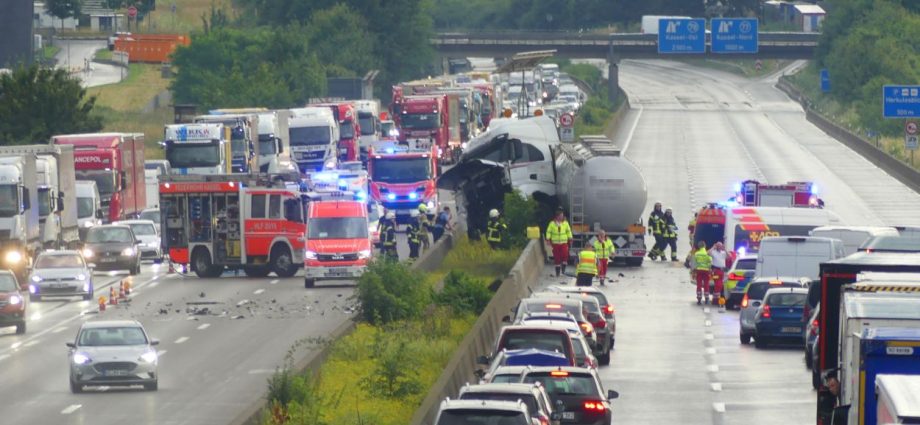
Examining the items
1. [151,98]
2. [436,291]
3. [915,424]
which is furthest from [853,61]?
[915,424]

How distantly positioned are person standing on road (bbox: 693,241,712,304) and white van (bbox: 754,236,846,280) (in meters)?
3.15

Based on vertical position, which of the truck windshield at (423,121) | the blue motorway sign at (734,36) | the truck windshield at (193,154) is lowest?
the truck windshield at (193,154)

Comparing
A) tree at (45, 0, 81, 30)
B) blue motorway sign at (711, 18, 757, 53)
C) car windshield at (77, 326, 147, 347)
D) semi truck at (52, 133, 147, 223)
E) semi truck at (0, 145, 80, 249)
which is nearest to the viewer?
car windshield at (77, 326, 147, 347)

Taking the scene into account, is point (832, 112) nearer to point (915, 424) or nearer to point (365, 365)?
point (365, 365)

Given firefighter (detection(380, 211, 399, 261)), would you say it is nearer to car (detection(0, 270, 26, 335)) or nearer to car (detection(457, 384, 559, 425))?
car (detection(0, 270, 26, 335))

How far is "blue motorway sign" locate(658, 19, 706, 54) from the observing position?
128375 millimetres

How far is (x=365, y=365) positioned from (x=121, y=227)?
2496 centimetres

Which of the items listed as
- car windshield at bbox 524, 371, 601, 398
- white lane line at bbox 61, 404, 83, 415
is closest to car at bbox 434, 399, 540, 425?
car windshield at bbox 524, 371, 601, 398

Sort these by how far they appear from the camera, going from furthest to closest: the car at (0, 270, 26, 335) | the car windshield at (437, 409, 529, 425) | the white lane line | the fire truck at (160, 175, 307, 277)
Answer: the fire truck at (160, 175, 307, 277) < the car at (0, 270, 26, 335) < the white lane line < the car windshield at (437, 409, 529, 425)

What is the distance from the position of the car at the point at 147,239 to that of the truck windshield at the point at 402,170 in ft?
30.5

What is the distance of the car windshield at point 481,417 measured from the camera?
1958cm

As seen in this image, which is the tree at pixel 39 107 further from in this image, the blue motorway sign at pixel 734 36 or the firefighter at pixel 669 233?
the blue motorway sign at pixel 734 36

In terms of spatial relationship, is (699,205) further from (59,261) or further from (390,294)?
(390,294)

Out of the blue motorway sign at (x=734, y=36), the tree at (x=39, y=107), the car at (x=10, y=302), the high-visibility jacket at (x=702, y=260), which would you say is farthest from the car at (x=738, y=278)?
the blue motorway sign at (x=734, y=36)
